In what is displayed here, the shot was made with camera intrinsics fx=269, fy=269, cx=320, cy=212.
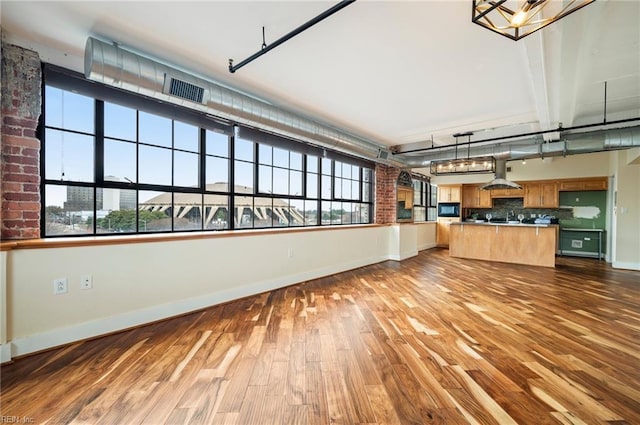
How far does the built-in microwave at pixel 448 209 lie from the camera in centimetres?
902

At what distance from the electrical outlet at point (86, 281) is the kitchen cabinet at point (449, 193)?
9.31 m

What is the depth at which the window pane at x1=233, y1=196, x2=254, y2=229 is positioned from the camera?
402cm

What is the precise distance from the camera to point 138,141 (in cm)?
306

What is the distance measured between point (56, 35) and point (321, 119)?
311 centimetres

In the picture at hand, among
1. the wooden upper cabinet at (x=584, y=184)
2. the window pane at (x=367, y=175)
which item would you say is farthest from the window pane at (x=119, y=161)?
the wooden upper cabinet at (x=584, y=184)

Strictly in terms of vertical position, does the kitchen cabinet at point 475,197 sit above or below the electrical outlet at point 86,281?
above

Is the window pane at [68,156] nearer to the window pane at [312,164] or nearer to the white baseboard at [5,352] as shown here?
the white baseboard at [5,352]

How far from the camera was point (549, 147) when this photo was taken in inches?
202

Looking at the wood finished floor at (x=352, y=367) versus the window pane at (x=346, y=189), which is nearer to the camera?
the wood finished floor at (x=352, y=367)

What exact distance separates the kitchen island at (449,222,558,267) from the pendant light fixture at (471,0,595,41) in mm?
5585

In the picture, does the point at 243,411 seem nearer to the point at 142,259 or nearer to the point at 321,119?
the point at 142,259

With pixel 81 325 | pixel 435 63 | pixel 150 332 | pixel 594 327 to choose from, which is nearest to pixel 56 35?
pixel 81 325

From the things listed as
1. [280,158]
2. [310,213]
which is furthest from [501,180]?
[280,158]

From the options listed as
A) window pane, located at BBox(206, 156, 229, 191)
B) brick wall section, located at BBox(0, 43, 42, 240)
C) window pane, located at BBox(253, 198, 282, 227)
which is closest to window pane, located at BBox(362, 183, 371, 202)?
window pane, located at BBox(253, 198, 282, 227)
